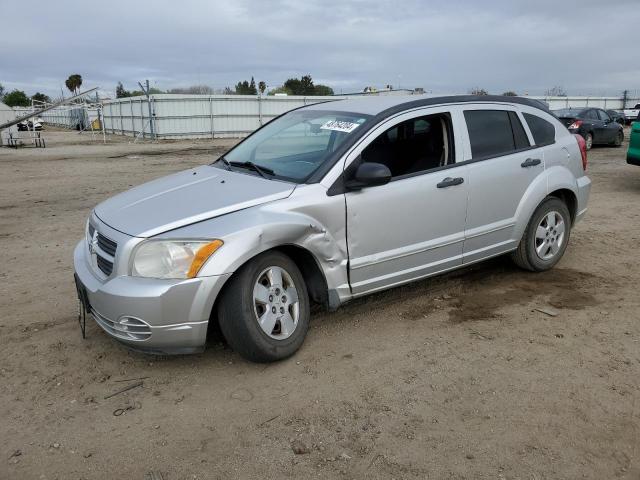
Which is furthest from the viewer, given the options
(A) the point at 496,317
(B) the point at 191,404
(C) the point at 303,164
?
(A) the point at 496,317

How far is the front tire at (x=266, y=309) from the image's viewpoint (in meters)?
3.32

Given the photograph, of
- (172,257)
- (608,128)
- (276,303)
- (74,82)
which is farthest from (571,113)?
(74,82)

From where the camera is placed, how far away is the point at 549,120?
206 inches

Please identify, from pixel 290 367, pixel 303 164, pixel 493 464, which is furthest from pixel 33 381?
pixel 493 464

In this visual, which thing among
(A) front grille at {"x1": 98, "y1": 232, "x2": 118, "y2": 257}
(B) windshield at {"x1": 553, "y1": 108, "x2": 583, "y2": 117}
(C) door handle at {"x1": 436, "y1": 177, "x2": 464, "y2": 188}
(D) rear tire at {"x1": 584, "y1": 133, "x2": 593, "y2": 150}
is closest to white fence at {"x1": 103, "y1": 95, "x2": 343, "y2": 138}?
(B) windshield at {"x1": 553, "y1": 108, "x2": 583, "y2": 117}

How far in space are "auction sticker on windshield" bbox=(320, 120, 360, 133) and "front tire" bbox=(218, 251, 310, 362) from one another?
1131mm

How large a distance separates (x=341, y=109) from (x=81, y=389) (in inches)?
110

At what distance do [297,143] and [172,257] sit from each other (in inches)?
63.1

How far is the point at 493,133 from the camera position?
4715 millimetres

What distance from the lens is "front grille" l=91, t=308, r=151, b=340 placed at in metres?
3.21

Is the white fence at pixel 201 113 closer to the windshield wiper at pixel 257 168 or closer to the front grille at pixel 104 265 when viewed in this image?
the windshield wiper at pixel 257 168

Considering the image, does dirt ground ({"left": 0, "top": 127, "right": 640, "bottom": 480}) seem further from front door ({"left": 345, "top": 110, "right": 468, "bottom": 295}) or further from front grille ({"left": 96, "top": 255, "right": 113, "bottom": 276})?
front grille ({"left": 96, "top": 255, "right": 113, "bottom": 276})

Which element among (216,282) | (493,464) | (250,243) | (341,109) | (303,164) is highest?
(341,109)

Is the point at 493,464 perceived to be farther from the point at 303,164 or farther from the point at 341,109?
the point at 341,109
